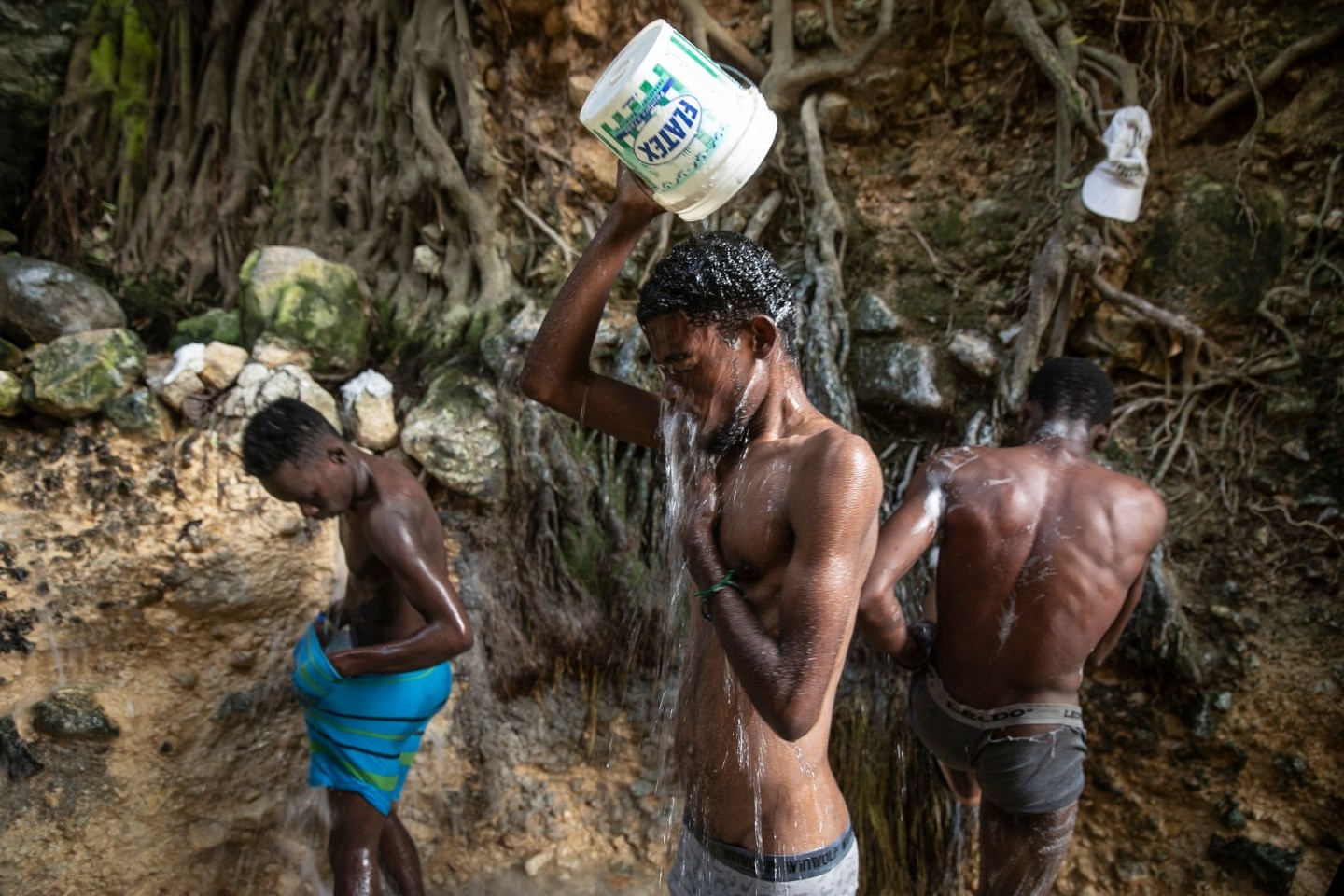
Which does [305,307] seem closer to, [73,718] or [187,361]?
[187,361]

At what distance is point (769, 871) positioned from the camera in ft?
4.72

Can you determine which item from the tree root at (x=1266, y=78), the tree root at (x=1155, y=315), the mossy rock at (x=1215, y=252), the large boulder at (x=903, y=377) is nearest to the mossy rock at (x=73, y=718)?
the large boulder at (x=903, y=377)

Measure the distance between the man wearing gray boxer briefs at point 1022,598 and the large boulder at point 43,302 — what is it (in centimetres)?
383

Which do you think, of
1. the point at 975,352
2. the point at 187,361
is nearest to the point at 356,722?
the point at 187,361

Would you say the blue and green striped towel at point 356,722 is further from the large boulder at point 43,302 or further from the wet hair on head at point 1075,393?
the large boulder at point 43,302

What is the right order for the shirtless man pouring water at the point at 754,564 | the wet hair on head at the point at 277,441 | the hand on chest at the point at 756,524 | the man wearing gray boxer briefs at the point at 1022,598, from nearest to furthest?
the shirtless man pouring water at the point at 754,564 < the hand on chest at the point at 756,524 < the man wearing gray boxer briefs at the point at 1022,598 < the wet hair on head at the point at 277,441

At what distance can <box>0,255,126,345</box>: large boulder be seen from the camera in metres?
3.56

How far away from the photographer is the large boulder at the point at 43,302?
11.7ft

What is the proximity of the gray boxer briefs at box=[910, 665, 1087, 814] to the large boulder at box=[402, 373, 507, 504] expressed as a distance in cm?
223

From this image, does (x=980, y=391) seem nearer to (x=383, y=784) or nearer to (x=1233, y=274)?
(x=1233, y=274)

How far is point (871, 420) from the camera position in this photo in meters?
3.57

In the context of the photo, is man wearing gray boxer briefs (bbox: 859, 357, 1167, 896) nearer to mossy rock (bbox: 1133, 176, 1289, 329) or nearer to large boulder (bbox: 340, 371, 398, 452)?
mossy rock (bbox: 1133, 176, 1289, 329)

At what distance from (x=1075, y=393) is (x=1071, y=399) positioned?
2 cm

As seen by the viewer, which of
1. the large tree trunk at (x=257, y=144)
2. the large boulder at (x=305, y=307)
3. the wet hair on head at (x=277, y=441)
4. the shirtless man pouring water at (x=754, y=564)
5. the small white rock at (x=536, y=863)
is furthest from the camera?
the large tree trunk at (x=257, y=144)
